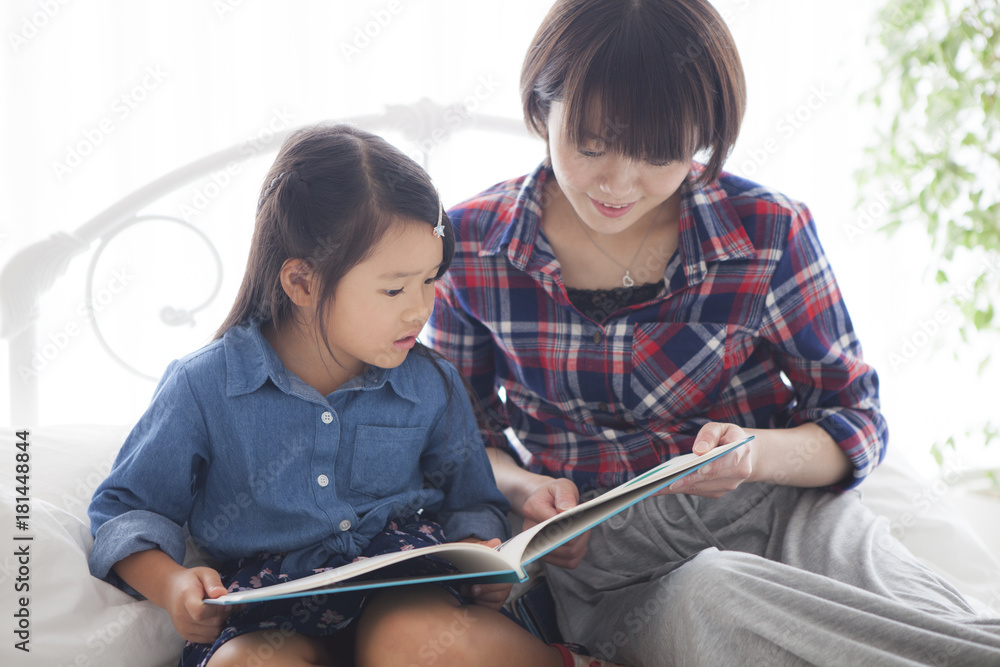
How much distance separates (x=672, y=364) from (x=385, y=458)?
422 mm

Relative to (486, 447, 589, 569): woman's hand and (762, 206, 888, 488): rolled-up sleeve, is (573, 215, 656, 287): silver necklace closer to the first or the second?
(762, 206, 888, 488): rolled-up sleeve

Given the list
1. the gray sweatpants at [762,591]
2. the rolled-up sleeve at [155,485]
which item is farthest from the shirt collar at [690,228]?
the rolled-up sleeve at [155,485]

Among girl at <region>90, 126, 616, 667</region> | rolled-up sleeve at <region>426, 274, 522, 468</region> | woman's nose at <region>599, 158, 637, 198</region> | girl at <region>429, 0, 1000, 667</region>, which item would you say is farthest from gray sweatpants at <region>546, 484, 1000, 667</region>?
woman's nose at <region>599, 158, 637, 198</region>

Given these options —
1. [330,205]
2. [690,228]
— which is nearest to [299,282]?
[330,205]

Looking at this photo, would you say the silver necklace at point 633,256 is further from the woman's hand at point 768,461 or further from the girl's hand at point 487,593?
the girl's hand at point 487,593

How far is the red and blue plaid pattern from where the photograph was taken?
110 cm

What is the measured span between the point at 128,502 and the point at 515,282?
0.59 m

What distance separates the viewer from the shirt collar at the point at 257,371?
0.96 meters

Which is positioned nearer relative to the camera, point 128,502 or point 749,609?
point 749,609

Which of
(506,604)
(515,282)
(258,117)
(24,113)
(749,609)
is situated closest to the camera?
(749,609)

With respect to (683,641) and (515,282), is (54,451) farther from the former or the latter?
(683,641)

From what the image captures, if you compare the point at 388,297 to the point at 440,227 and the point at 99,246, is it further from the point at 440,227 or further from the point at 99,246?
the point at 99,246

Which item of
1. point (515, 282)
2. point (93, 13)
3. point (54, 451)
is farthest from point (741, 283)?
point (93, 13)

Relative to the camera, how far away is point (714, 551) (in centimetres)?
89
